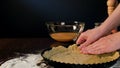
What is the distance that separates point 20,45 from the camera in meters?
1.29

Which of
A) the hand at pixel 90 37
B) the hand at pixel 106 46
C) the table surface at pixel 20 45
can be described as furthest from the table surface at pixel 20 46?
the hand at pixel 106 46

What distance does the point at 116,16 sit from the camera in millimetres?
1146

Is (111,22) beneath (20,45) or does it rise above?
above

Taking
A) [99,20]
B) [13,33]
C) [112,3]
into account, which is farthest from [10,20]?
[112,3]

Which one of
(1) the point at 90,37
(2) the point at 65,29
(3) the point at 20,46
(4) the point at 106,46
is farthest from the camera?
(2) the point at 65,29

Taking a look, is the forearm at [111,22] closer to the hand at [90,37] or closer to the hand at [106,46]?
the hand at [90,37]

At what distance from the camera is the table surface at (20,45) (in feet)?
Answer: 3.69

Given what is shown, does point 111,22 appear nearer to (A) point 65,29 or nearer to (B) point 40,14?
(A) point 65,29

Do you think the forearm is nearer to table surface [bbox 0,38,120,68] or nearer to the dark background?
table surface [bbox 0,38,120,68]

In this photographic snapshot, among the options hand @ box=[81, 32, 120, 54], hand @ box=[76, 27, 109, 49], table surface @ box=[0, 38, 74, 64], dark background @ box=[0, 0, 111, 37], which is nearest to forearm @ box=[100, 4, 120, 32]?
hand @ box=[76, 27, 109, 49]

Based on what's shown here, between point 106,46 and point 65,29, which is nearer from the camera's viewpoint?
point 106,46

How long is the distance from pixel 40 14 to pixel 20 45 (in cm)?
63

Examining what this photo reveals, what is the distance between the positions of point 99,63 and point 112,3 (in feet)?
1.86

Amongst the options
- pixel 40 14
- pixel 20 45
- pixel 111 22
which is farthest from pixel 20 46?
pixel 40 14
